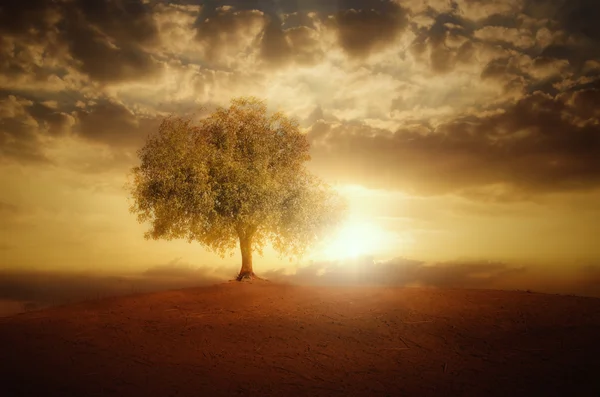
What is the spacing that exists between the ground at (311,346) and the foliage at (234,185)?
6.90 metres

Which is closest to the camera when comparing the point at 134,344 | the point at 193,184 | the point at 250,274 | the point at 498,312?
the point at 134,344

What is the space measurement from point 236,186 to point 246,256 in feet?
18.7

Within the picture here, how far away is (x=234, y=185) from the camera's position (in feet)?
101

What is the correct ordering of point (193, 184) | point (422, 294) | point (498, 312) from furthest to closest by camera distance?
point (193, 184), point (422, 294), point (498, 312)

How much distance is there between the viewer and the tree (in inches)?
1212

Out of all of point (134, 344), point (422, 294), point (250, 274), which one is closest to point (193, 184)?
point (250, 274)

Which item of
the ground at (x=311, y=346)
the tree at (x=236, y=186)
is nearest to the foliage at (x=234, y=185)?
the tree at (x=236, y=186)

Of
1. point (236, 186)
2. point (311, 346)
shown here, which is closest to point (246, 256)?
point (236, 186)

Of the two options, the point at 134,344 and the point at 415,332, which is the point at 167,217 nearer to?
the point at 134,344

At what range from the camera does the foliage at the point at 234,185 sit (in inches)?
1211

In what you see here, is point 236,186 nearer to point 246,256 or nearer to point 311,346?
point 246,256

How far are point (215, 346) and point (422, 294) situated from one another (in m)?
12.4

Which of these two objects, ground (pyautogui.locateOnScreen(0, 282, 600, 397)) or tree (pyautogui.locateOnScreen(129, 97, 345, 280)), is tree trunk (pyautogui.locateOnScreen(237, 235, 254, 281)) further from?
ground (pyautogui.locateOnScreen(0, 282, 600, 397))

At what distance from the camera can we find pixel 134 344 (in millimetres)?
18938
